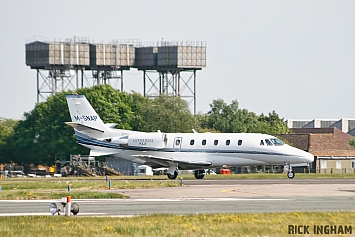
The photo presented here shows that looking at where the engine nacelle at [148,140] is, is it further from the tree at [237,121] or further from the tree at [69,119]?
the tree at [237,121]

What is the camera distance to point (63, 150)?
84188 mm

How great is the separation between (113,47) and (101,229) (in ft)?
337

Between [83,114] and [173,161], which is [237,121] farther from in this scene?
[173,161]

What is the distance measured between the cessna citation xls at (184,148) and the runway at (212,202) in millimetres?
12393

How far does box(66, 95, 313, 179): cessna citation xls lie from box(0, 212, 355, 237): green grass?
1067 inches

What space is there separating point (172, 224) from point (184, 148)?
103 feet

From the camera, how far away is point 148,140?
5550 centimetres

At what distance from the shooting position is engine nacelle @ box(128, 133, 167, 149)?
55.0 metres

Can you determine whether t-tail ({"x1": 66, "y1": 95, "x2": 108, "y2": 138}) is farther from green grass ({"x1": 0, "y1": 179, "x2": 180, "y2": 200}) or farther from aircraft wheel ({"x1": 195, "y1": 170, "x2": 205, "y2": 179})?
green grass ({"x1": 0, "y1": 179, "x2": 180, "y2": 200})

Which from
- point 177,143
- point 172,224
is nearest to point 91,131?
point 177,143

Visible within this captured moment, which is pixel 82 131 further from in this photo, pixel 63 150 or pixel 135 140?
pixel 63 150

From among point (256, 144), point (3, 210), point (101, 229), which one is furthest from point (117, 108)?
point (101, 229)

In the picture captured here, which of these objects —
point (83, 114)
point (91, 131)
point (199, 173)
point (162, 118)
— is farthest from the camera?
point (162, 118)

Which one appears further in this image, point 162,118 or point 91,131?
point 162,118
